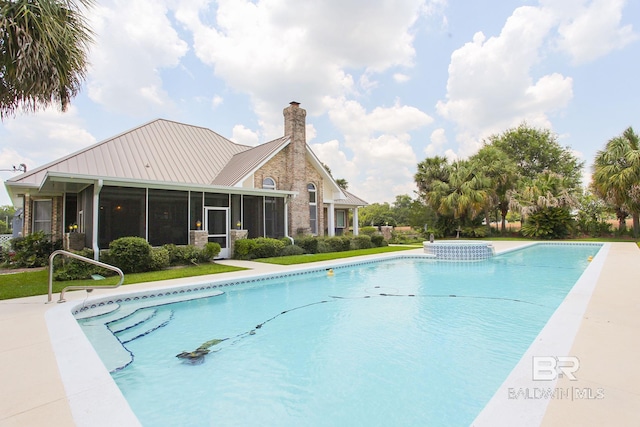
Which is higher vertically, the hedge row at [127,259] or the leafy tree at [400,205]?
the leafy tree at [400,205]

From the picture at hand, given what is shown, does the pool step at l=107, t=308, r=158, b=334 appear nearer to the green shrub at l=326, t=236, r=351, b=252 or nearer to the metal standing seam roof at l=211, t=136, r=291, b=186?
the metal standing seam roof at l=211, t=136, r=291, b=186

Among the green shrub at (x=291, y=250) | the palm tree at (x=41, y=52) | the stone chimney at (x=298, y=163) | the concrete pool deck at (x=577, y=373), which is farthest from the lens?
the stone chimney at (x=298, y=163)

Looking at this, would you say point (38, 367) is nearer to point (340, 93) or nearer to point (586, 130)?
point (340, 93)

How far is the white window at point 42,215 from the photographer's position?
14766mm

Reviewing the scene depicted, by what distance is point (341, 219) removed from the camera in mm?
24297

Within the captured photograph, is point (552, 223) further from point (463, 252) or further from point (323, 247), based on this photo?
point (323, 247)

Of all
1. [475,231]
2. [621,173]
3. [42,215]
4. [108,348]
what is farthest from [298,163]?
[621,173]

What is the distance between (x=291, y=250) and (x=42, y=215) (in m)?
11.7

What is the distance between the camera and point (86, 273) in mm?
9133

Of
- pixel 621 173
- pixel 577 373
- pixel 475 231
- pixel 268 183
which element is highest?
pixel 621 173

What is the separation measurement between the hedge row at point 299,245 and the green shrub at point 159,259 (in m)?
3.16

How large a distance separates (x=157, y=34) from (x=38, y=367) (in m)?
13.6

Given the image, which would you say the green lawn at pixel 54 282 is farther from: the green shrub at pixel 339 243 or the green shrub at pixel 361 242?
the green shrub at pixel 361 242

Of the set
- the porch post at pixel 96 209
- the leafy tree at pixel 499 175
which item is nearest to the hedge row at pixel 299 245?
the porch post at pixel 96 209
